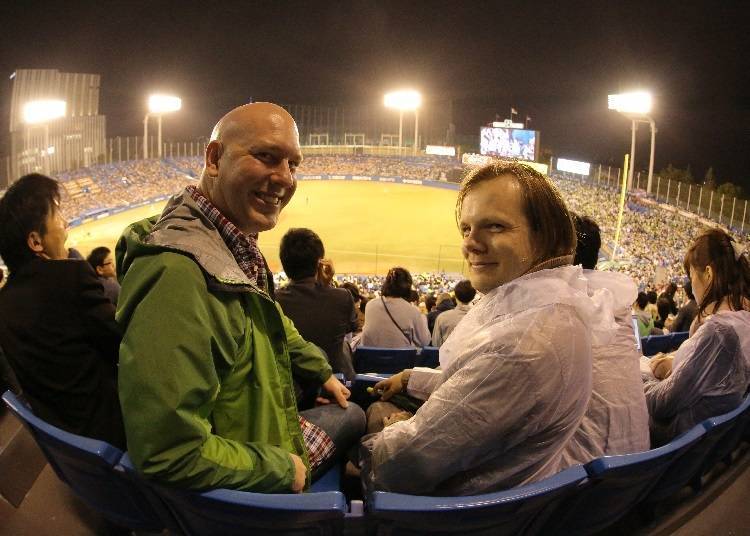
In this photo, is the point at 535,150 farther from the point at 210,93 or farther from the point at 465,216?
the point at 210,93

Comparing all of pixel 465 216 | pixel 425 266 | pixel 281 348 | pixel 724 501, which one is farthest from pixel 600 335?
pixel 425 266

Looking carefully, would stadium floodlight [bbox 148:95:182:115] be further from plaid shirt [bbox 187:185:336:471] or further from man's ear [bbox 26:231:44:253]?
plaid shirt [bbox 187:185:336:471]

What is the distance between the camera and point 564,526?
79.8 inches

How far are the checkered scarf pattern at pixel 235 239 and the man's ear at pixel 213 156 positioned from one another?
0.09m

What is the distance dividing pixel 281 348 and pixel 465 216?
778 mm

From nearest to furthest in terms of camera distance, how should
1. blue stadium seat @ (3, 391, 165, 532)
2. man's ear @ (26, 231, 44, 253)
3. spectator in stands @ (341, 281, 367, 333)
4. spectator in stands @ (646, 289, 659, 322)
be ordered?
1. blue stadium seat @ (3, 391, 165, 532)
2. man's ear @ (26, 231, 44, 253)
3. spectator in stands @ (341, 281, 367, 333)
4. spectator in stands @ (646, 289, 659, 322)

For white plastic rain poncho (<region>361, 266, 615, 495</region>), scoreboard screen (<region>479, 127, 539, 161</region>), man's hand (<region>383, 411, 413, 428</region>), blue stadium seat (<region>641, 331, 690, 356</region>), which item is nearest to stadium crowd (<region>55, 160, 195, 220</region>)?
scoreboard screen (<region>479, 127, 539, 161</region>)

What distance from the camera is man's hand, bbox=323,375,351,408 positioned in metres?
2.52

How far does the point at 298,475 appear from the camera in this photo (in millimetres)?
1816

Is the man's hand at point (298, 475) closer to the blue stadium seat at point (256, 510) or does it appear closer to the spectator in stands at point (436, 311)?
the blue stadium seat at point (256, 510)

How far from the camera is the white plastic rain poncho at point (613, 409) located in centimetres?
196

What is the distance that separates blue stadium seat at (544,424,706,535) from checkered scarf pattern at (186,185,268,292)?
4.31ft

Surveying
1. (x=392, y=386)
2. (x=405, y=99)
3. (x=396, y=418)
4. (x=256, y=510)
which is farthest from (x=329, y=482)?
(x=405, y=99)

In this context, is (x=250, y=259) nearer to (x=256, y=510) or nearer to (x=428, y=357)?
(x=256, y=510)
